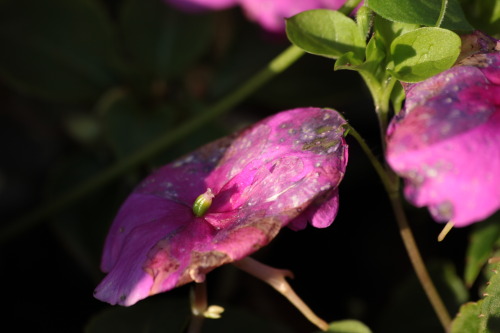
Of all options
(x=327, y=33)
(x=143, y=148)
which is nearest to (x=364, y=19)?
(x=327, y=33)

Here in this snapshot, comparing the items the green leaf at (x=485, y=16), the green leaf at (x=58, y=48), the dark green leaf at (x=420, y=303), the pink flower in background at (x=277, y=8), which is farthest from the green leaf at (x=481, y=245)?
the green leaf at (x=58, y=48)

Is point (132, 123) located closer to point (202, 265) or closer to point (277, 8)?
point (277, 8)

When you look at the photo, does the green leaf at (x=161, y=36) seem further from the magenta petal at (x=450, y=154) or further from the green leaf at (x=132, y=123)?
the magenta petal at (x=450, y=154)

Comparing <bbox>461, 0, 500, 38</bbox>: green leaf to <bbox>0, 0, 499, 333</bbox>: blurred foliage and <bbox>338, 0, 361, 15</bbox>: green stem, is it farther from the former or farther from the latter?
<bbox>0, 0, 499, 333</bbox>: blurred foliage

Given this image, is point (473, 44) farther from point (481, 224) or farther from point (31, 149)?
point (31, 149)

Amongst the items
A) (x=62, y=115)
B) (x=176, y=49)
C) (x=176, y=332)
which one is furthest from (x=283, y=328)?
(x=62, y=115)

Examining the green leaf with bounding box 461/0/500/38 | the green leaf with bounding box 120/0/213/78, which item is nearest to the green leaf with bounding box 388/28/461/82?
the green leaf with bounding box 461/0/500/38
